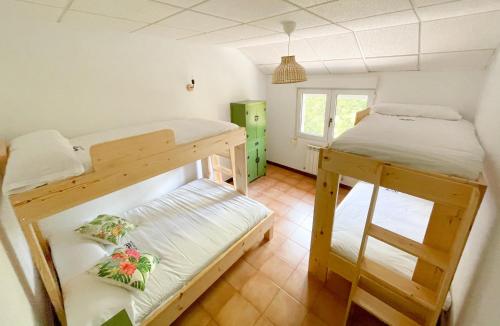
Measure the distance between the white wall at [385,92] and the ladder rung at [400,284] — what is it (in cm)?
219

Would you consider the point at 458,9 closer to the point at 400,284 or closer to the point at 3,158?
the point at 400,284

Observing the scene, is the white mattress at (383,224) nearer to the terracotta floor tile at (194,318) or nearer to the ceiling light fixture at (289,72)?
the terracotta floor tile at (194,318)

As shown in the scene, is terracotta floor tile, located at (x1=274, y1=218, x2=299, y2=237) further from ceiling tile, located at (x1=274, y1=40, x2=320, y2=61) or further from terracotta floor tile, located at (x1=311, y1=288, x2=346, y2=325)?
ceiling tile, located at (x1=274, y1=40, x2=320, y2=61)

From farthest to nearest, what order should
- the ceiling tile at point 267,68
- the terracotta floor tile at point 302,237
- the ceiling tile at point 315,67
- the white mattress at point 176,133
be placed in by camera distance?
1. the ceiling tile at point 267,68
2. the ceiling tile at point 315,67
3. the terracotta floor tile at point 302,237
4. the white mattress at point 176,133

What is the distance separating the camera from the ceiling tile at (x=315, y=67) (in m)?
3.16

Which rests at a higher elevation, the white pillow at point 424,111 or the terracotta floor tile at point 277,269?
the white pillow at point 424,111

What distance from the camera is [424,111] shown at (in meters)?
2.26

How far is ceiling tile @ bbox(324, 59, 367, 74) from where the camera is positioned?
2.80 meters

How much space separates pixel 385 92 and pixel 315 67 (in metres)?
1.09

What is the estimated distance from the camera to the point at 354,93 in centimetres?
323

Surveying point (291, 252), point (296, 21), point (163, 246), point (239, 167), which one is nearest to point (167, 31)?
point (296, 21)

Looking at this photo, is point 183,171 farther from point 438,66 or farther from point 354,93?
point 438,66

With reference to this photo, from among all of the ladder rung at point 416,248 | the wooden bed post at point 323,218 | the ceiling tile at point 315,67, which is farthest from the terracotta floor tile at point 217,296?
the ceiling tile at point 315,67

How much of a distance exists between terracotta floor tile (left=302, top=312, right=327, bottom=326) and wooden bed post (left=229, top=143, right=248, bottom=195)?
1.43 meters
